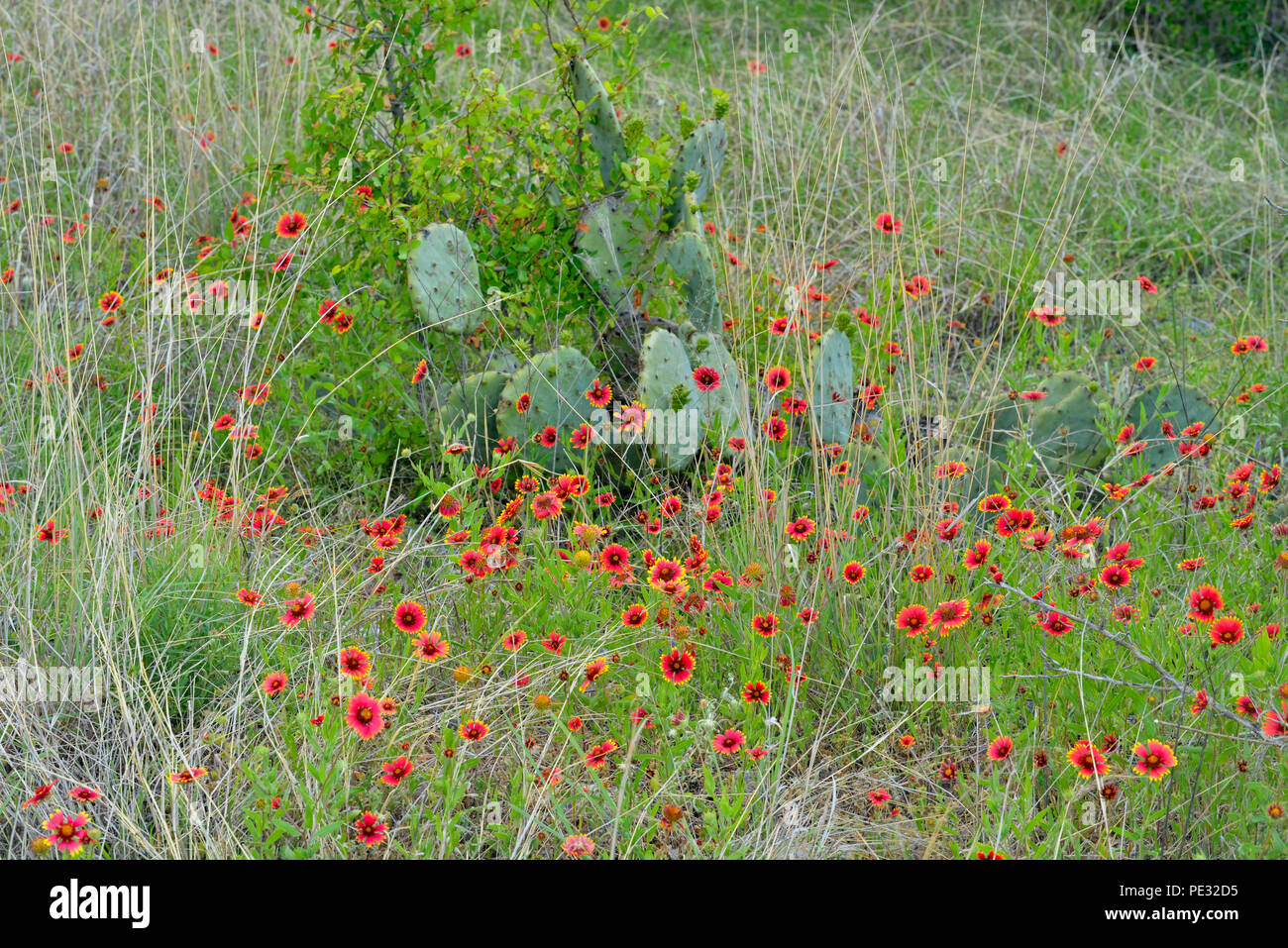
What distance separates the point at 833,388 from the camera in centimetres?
262

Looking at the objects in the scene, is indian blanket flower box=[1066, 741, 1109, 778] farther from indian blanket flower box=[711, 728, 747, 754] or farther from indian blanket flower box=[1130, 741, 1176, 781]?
indian blanket flower box=[711, 728, 747, 754]

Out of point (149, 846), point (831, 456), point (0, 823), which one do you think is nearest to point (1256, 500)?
point (831, 456)

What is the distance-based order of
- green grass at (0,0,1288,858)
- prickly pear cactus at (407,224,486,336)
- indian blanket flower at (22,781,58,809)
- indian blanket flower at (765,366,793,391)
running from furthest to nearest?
prickly pear cactus at (407,224,486,336)
indian blanket flower at (765,366,793,391)
green grass at (0,0,1288,858)
indian blanket flower at (22,781,58,809)

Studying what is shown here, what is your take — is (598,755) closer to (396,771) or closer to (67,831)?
(396,771)

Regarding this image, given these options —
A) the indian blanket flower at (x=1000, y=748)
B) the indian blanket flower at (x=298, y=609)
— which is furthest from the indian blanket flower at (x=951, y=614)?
the indian blanket flower at (x=298, y=609)

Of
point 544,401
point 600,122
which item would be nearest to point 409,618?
point 544,401

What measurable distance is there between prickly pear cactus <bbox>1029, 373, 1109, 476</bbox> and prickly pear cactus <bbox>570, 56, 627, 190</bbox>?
48.1 inches

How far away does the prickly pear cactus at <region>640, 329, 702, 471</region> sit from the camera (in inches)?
100

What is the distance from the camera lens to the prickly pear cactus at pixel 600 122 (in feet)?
8.95

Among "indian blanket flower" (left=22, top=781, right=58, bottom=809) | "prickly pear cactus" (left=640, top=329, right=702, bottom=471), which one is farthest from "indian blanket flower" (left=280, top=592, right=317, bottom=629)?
"prickly pear cactus" (left=640, top=329, right=702, bottom=471)

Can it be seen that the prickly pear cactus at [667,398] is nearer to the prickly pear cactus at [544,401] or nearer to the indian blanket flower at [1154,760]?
the prickly pear cactus at [544,401]

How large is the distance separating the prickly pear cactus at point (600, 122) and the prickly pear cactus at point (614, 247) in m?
0.08

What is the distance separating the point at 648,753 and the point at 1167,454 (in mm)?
1665

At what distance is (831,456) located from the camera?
2570 mm
